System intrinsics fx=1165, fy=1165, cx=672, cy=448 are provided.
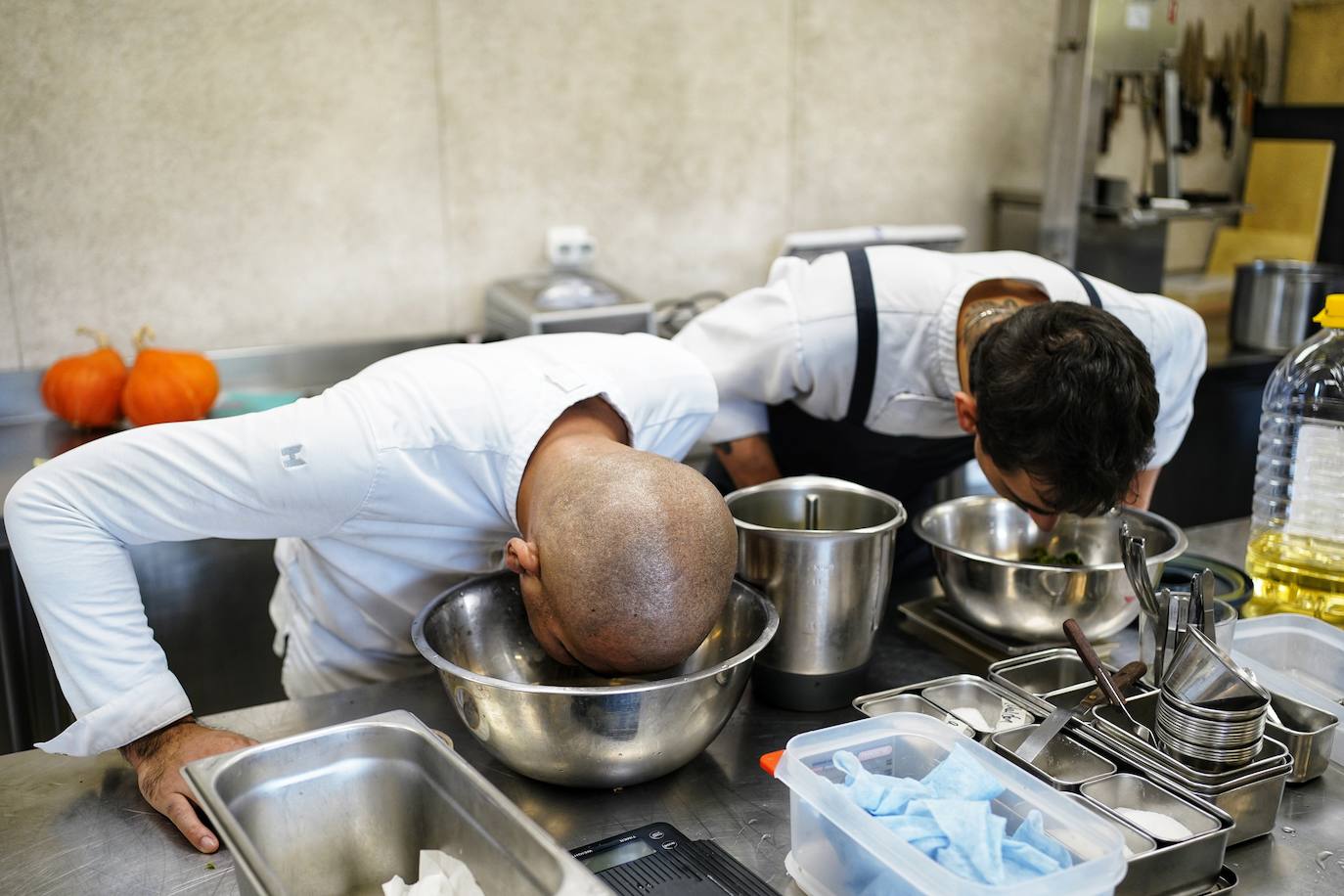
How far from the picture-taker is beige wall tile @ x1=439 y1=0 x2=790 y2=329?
2.90 metres

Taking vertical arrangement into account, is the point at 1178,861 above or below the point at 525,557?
below

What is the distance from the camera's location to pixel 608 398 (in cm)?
144

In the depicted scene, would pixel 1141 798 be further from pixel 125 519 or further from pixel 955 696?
pixel 125 519

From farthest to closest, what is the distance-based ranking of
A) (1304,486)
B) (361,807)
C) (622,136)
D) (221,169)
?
(622,136) → (221,169) → (1304,486) → (361,807)

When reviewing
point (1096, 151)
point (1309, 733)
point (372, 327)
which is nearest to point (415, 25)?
point (372, 327)

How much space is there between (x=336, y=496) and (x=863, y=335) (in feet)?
2.87

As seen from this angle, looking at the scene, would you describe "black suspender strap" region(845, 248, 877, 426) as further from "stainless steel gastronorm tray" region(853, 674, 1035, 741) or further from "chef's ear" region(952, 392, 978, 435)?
"stainless steel gastronorm tray" region(853, 674, 1035, 741)

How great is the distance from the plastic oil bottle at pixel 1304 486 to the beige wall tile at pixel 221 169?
196cm

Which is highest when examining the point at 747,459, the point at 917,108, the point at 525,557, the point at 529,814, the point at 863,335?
the point at 917,108

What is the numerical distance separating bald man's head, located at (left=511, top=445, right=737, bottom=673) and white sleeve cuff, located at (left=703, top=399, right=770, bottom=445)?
0.73 m

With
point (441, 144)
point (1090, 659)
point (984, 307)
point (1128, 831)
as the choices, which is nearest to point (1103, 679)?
point (1090, 659)

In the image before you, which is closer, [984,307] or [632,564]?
[632,564]

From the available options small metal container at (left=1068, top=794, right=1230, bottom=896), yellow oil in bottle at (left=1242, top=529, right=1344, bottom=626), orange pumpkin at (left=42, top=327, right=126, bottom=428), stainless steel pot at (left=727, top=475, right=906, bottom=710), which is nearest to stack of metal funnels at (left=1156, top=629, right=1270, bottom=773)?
small metal container at (left=1068, top=794, right=1230, bottom=896)

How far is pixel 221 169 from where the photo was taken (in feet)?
8.61
